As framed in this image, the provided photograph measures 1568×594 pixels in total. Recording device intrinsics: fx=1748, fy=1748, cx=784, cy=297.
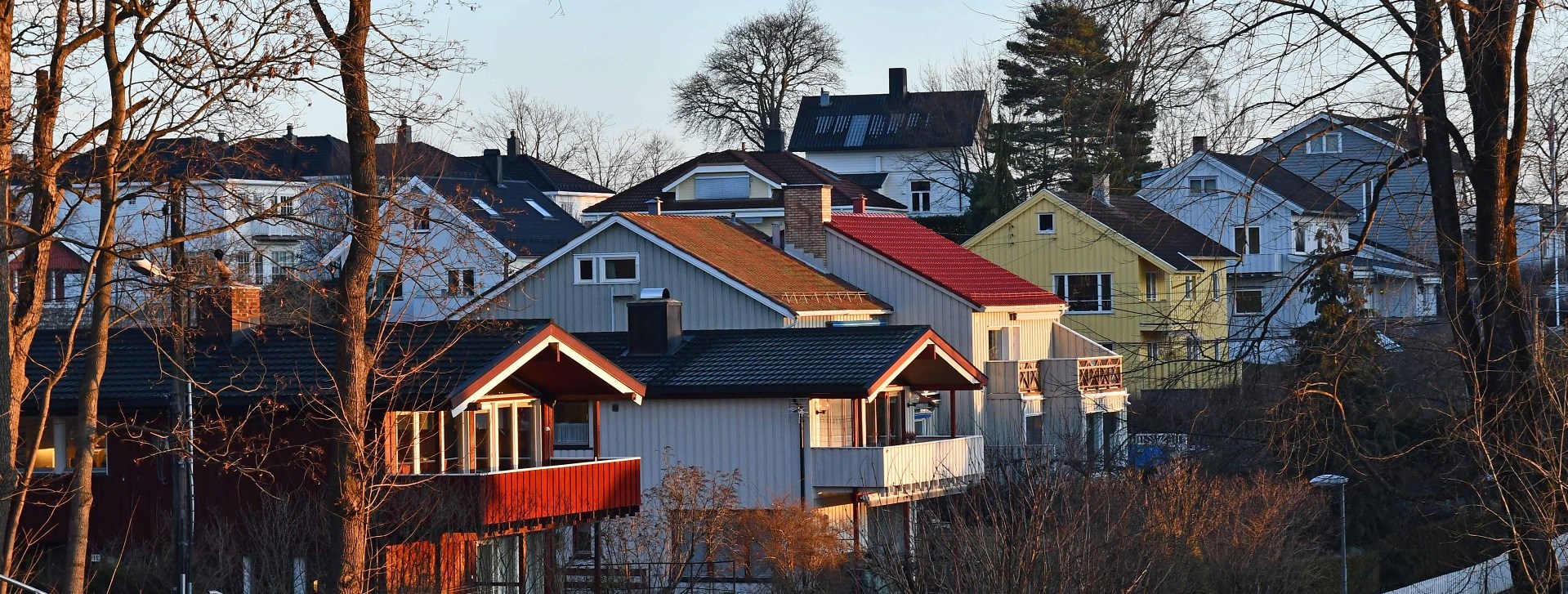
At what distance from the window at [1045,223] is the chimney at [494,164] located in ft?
89.1

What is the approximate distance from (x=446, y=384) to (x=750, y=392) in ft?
29.0

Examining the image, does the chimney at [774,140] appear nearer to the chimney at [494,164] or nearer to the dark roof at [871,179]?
the dark roof at [871,179]

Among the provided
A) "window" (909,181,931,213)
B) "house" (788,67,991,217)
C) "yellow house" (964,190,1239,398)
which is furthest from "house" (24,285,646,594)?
"window" (909,181,931,213)

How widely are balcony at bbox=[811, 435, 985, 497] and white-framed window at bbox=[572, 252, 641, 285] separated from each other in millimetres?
8523

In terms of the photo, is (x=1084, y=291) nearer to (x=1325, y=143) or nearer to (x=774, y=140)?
(x=1325, y=143)

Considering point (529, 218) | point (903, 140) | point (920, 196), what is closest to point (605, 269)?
point (529, 218)

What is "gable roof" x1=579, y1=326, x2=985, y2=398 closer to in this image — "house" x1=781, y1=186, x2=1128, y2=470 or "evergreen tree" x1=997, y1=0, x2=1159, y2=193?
"house" x1=781, y1=186, x2=1128, y2=470

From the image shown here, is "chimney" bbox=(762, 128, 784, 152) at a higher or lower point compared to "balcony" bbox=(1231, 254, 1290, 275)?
higher

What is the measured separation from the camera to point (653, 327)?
32.0 meters

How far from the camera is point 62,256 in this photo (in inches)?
2461

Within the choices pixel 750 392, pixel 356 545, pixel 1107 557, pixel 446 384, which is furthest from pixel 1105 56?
pixel 750 392

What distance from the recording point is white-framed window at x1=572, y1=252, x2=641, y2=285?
37.5 m

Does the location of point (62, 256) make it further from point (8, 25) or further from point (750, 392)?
point (8, 25)

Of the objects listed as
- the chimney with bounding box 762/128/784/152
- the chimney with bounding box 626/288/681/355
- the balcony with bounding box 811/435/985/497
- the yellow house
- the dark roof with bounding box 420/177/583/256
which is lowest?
the balcony with bounding box 811/435/985/497
